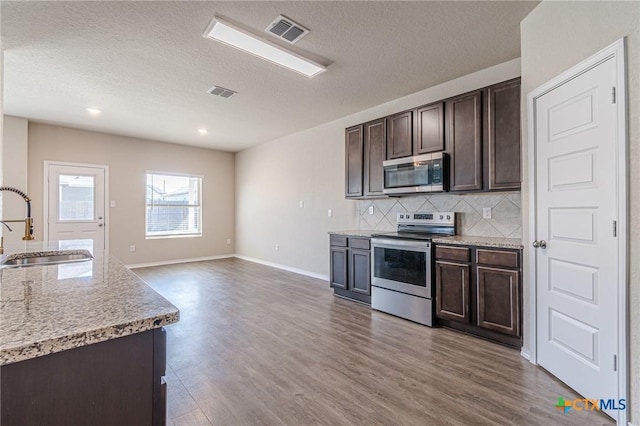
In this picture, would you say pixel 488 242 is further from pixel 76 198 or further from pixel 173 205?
pixel 76 198

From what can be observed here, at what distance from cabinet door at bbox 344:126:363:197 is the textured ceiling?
0.46 metres

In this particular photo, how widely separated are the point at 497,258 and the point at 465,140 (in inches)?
48.7

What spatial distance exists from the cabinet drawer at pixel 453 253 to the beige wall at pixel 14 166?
20.6ft

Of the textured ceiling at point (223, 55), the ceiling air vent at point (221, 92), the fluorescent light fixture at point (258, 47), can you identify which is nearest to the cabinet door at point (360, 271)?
the textured ceiling at point (223, 55)

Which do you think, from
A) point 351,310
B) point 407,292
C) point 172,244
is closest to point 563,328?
point 407,292

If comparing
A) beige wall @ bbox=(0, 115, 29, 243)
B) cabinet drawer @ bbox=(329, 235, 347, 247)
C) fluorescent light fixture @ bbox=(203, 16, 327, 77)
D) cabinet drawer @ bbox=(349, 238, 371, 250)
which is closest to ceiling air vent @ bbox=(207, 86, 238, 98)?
fluorescent light fixture @ bbox=(203, 16, 327, 77)

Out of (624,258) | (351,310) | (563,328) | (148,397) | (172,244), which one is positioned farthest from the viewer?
(172,244)

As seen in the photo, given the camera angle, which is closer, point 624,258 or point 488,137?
point 624,258

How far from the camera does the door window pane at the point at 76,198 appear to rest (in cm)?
555

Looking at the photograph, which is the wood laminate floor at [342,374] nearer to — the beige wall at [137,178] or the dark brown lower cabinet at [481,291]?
the dark brown lower cabinet at [481,291]

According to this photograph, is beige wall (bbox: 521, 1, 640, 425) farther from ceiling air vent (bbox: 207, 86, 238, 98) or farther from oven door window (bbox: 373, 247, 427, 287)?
ceiling air vent (bbox: 207, 86, 238, 98)

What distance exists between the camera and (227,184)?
7.73m

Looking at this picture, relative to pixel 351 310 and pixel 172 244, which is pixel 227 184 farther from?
pixel 351 310

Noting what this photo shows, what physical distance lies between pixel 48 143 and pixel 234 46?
479 cm
